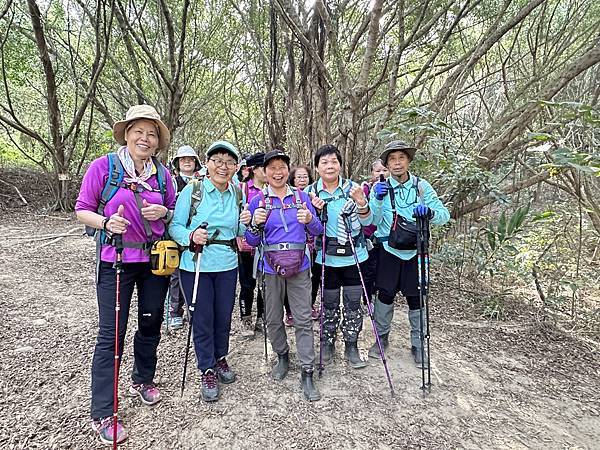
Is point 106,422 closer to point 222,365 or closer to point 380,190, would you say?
point 222,365

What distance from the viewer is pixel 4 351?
150 inches

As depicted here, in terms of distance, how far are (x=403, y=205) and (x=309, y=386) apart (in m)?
1.75

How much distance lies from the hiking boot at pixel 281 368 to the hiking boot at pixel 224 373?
353mm

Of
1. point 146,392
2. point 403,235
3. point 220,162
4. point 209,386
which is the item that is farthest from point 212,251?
point 403,235

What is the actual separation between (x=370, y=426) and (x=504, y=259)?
12.3ft

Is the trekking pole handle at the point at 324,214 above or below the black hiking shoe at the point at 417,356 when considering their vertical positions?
above

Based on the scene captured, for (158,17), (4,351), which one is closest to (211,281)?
(4,351)

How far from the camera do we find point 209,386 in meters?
3.21

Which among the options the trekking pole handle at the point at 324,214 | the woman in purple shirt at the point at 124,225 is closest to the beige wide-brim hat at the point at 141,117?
the woman in purple shirt at the point at 124,225

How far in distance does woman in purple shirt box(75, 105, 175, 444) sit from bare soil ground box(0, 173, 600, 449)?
408 mm

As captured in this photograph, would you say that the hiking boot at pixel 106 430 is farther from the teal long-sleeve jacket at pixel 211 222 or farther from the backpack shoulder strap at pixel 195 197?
the backpack shoulder strap at pixel 195 197

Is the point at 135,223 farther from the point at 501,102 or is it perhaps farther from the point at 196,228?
the point at 501,102

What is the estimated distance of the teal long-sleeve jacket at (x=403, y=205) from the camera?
3.64 metres

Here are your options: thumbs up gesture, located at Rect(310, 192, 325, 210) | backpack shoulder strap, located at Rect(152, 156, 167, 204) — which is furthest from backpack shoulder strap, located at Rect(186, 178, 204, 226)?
thumbs up gesture, located at Rect(310, 192, 325, 210)
